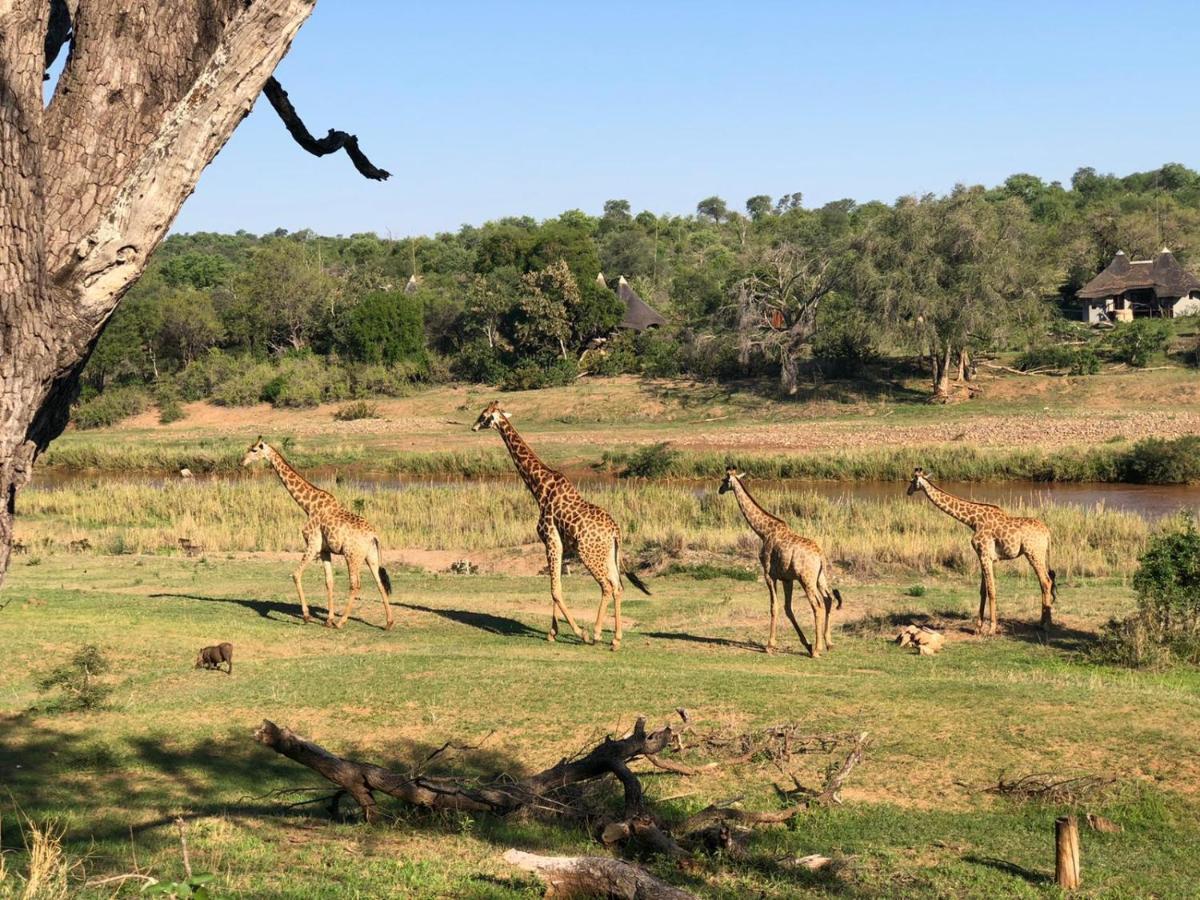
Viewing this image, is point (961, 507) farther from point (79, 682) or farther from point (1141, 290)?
point (1141, 290)

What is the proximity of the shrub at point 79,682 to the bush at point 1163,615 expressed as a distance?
11184 millimetres

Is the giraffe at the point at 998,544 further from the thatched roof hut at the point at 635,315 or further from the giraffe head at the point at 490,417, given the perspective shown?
the thatched roof hut at the point at 635,315

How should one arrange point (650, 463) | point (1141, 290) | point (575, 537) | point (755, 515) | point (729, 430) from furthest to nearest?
point (1141, 290) → point (729, 430) → point (650, 463) → point (755, 515) → point (575, 537)

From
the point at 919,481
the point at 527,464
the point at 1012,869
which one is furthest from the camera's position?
the point at 919,481

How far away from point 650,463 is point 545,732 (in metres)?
31.0

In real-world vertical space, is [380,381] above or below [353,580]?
above

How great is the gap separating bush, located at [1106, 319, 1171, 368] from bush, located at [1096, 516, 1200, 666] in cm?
3929

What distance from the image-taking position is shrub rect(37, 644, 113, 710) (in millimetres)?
12609

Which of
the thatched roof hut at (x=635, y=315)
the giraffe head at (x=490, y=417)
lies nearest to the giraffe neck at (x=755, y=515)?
the giraffe head at (x=490, y=417)

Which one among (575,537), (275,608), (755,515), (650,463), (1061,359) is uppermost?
(1061,359)

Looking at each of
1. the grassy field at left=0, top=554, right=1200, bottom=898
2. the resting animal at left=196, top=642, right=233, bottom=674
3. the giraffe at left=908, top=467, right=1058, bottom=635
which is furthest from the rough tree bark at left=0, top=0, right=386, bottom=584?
the giraffe at left=908, top=467, right=1058, bottom=635

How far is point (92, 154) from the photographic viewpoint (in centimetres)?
642

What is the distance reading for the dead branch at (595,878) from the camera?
703 centimetres

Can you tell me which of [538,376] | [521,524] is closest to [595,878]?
[521,524]
